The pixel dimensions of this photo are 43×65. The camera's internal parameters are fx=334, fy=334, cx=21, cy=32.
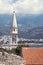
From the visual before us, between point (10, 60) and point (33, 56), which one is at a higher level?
point (10, 60)

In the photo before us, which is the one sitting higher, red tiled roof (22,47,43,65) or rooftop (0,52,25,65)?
rooftop (0,52,25,65)

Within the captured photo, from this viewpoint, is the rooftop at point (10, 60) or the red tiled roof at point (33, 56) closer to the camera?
A: the rooftop at point (10, 60)

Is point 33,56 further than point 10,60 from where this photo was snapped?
Yes

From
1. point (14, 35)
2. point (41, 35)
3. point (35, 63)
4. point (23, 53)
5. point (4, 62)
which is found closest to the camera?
point (4, 62)

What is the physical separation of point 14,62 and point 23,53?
11.4 m

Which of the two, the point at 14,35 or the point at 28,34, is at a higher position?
the point at 14,35

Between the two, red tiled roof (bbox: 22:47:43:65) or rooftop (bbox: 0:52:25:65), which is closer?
rooftop (bbox: 0:52:25:65)

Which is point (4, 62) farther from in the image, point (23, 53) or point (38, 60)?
point (23, 53)

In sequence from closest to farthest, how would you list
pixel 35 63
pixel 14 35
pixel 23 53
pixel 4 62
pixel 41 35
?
1. pixel 4 62
2. pixel 35 63
3. pixel 23 53
4. pixel 14 35
5. pixel 41 35

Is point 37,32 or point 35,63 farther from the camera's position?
point 37,32

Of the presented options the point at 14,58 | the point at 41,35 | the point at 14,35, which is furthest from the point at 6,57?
the point at 41,35

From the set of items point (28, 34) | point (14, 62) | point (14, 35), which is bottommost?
point (28, 34)

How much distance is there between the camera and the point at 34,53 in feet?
89.1

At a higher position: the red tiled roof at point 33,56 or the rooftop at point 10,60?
the rooftop at point 10,60
